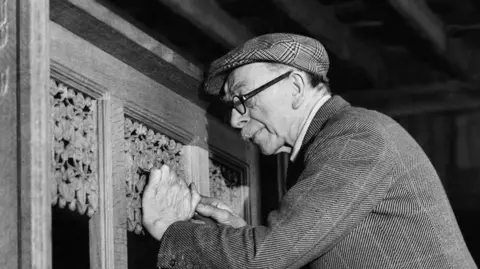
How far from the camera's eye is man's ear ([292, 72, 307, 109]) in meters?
4.48

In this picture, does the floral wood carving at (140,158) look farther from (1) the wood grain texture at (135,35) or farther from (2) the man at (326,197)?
(2) the man at (326,197)

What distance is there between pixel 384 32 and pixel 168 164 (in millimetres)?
1216

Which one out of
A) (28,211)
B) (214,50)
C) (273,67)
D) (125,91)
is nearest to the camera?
(28,211)

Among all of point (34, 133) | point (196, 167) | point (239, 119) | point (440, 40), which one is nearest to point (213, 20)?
point (196, 167)

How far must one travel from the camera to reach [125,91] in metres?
4.93

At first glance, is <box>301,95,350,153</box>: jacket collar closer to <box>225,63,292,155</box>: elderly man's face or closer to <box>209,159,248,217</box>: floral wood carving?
<box>225,63,292,155</box>: elderly man's face

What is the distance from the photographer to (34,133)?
4047 mm

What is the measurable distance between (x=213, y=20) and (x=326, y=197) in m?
1.33

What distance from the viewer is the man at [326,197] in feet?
13.3

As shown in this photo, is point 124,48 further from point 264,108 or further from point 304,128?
point 304,128

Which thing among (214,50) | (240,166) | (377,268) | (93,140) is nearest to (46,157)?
A: (93,140)

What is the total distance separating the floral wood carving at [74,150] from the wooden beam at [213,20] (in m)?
0.47

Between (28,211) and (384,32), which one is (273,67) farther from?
(384,32)

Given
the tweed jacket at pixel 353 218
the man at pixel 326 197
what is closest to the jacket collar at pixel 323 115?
the man at pixel 326 197
